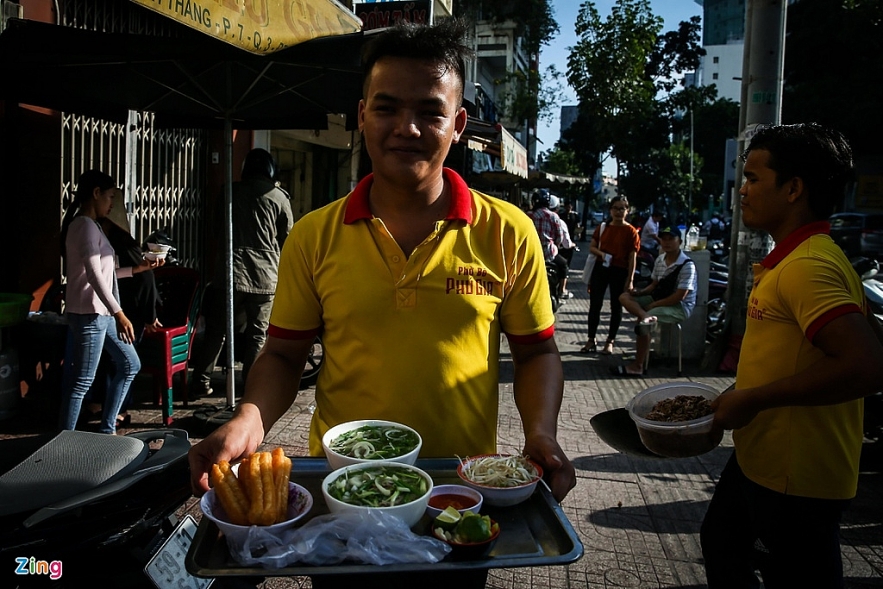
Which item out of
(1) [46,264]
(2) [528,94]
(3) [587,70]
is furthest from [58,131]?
(2) [528,94]

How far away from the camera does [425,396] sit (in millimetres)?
1996

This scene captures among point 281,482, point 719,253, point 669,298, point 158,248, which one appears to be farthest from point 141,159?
point 719,253

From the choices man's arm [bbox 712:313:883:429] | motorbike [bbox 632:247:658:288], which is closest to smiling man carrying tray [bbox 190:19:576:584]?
man's arm [bbox 712:313:883:429]

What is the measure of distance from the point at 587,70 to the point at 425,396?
2646 centimetres

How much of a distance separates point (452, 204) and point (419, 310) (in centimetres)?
36

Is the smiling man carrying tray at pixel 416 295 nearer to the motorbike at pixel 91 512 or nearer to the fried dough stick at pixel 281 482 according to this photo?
the fried dough stick at pixel 281 482

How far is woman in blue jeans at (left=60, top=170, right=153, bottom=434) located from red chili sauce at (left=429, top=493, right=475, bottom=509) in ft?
13.2

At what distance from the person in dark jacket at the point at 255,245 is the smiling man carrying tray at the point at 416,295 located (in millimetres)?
4575

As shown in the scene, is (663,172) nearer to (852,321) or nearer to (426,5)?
(426,5)

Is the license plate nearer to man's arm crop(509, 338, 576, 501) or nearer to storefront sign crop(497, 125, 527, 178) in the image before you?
man's arm crop(509, 338, 576, 501)

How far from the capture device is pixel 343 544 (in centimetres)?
144

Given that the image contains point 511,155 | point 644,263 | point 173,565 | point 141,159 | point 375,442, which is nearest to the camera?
point 375,442

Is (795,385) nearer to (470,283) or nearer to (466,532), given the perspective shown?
(470,283)

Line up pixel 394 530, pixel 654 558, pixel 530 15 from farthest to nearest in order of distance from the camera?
pixel 530 15, pixel 654 558, pixel 394 530
